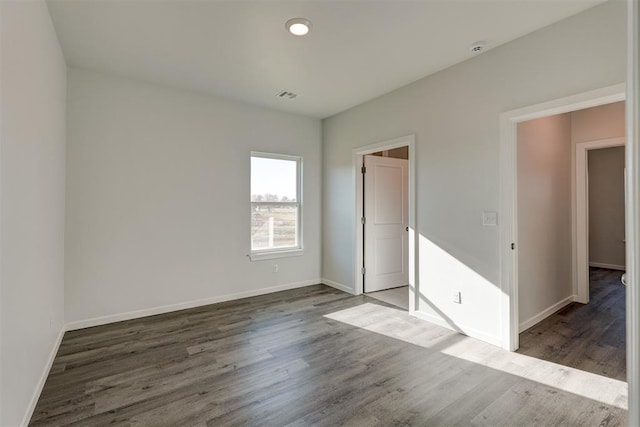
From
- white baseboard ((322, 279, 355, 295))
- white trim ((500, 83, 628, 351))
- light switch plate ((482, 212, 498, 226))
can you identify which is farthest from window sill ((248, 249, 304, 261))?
white trim ((500, 83, 628, 351))

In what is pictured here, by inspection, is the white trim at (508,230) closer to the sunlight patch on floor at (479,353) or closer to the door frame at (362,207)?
the sunlight patch on floor at (479,353)

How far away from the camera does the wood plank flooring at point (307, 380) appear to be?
75.7 inches

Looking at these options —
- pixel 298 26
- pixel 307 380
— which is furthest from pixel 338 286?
pixel 298 26

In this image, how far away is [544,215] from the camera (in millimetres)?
3588

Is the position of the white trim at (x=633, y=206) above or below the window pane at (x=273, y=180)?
below

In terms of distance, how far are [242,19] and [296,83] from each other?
1282mm

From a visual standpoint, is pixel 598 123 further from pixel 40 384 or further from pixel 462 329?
pixel 40 384

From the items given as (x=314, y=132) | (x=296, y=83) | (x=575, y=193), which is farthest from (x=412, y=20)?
(x=575, y=193)

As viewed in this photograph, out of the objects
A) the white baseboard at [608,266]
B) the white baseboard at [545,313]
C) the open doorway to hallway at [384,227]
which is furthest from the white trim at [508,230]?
the white baseboard at [608,266]

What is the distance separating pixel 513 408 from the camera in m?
1.99

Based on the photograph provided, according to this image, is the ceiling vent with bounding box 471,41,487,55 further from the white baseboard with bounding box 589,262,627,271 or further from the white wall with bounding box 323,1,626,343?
the white baseboard with bounding box 589,262,627,271

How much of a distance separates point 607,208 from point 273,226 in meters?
7.33

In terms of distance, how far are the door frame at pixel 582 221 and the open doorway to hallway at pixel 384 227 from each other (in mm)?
2299

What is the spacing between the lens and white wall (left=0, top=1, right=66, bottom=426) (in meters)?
1.56
